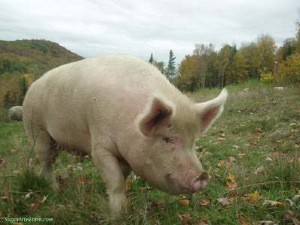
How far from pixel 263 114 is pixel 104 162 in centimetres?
826

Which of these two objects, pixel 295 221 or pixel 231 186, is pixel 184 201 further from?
pixel 295 221

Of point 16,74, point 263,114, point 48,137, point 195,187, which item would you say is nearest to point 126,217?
point 195,187

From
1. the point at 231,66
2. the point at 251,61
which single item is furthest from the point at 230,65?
the point at 251,61

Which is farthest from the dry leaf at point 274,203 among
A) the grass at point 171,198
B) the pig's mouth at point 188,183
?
the pig's mouth at point 188,183

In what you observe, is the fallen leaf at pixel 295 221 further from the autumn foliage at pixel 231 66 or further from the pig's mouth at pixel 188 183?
the autumn foliage at pixel 231 66

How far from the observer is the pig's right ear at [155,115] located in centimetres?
302

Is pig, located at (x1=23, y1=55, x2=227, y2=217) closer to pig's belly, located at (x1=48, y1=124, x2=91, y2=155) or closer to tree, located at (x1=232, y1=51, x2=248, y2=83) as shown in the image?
pig's belly, located at (x1=48, y1=124, x2=91, y2=155)

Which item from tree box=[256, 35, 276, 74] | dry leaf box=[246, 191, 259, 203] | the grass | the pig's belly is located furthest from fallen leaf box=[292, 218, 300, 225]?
tree box=[256, 35, 276, 74]

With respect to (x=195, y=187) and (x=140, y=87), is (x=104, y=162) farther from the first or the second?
(x=195, y=187)

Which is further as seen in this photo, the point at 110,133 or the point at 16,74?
the point at 16,74

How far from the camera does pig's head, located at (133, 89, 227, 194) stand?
9.95 ft

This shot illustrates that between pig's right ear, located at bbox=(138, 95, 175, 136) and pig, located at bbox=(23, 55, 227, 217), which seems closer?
pig's right ear, located at bbox=(138, 95, 175, 136)

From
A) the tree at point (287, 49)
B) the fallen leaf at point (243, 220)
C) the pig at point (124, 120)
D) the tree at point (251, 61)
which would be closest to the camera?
the pig at point (124, 120)

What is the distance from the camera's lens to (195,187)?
2965 millimetres
